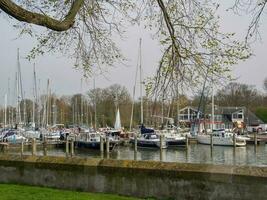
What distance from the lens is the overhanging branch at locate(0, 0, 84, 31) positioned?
336 inches

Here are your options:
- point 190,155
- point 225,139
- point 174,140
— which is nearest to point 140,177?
point 190,155

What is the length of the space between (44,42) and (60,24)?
3639 millimetres

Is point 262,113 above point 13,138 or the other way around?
above

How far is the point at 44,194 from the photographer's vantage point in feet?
33.4

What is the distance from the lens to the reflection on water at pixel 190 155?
158 feet

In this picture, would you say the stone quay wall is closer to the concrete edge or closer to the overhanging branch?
the concrete edge

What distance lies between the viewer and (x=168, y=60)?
12.4 meters

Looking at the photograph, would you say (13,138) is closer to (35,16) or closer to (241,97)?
(35,16)

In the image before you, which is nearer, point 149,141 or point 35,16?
point 35,16

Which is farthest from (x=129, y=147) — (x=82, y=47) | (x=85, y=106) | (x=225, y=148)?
(x=82, y=47)

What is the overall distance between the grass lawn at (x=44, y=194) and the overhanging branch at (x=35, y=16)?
3.31 metres

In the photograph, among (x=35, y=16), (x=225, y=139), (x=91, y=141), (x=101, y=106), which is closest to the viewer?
(x=35, y=16)

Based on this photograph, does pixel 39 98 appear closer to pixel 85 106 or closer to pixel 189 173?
pixel 85 106

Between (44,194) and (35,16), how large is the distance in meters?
3.67
